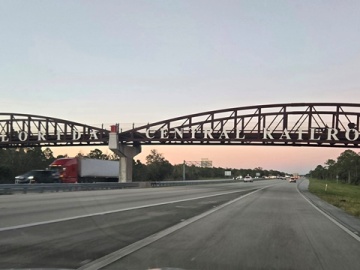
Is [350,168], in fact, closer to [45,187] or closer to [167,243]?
[45,187]

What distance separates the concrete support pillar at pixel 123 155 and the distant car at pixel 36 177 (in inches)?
915

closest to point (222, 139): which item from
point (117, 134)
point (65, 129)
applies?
point (117, 134)

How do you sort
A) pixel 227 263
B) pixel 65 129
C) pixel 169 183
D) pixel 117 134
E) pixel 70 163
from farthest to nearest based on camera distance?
pixel 65 129 → pixel 117 134 → pixel 169 183 → pixel 70 163 → pixel 227 263

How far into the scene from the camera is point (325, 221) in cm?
1653

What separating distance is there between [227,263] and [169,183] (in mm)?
56943

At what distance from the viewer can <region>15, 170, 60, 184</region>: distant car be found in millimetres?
42469

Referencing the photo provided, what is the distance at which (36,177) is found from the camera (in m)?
43.2

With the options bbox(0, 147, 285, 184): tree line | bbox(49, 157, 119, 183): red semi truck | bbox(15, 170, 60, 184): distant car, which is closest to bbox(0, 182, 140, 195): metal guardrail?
bbox(15, 170, 60, 184): distant car

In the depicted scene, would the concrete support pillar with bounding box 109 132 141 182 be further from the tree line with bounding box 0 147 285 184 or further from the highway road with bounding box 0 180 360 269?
the highway road with bounding box 0 180 360 269

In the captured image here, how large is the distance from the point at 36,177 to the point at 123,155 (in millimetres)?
27352

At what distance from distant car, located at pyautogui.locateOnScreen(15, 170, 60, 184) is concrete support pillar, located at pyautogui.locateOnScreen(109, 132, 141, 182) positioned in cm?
2324

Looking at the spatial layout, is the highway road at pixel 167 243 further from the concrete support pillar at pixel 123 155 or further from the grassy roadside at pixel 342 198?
the concrete support pillar at pixel 123 155

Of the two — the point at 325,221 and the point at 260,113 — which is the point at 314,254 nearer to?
the point at 325,221

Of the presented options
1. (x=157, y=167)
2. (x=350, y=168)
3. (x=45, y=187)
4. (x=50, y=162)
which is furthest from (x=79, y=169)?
(x=350, y=168)
